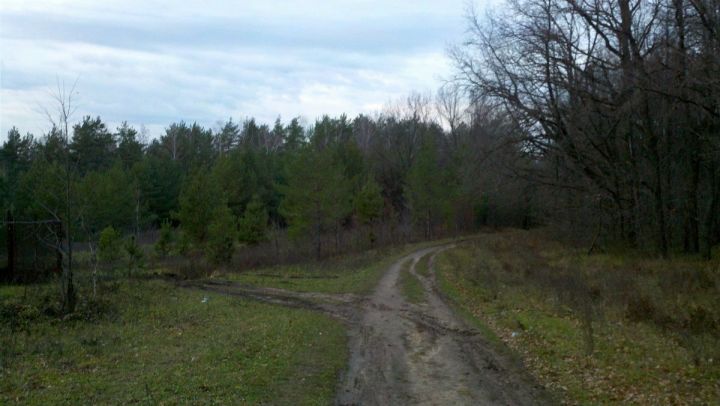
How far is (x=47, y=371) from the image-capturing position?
1149 cm

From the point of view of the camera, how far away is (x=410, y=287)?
23125 millimetres

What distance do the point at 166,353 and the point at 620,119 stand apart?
82.3ft

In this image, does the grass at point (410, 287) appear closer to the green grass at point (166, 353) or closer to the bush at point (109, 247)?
the green grass at point (166, 353)

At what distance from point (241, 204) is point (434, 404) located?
185ft

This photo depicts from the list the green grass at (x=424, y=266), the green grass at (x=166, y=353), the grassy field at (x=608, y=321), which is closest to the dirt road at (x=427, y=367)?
the green grass at (x=166, y=353)

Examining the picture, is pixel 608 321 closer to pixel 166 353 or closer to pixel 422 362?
pixel 422 362

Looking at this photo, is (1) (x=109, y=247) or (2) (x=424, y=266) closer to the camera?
(2) (x=424, y=266)

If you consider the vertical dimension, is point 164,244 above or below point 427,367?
above

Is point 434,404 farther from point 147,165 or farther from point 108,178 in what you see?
point 147,165

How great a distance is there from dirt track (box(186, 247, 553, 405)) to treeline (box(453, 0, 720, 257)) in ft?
48.1

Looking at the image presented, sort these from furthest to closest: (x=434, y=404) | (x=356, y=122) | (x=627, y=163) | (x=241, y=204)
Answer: (x=356, y=122)
(x=241, y=204)
(x=627, y=163)
(x=434, y=404)

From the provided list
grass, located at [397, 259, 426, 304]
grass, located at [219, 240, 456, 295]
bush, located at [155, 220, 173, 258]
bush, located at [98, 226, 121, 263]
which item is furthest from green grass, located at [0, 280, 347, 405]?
bush, located at [155, 220, 173, 258]

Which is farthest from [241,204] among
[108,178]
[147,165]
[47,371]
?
[47,371]

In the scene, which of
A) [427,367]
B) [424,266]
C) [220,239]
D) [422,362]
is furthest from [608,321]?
[220,239]
